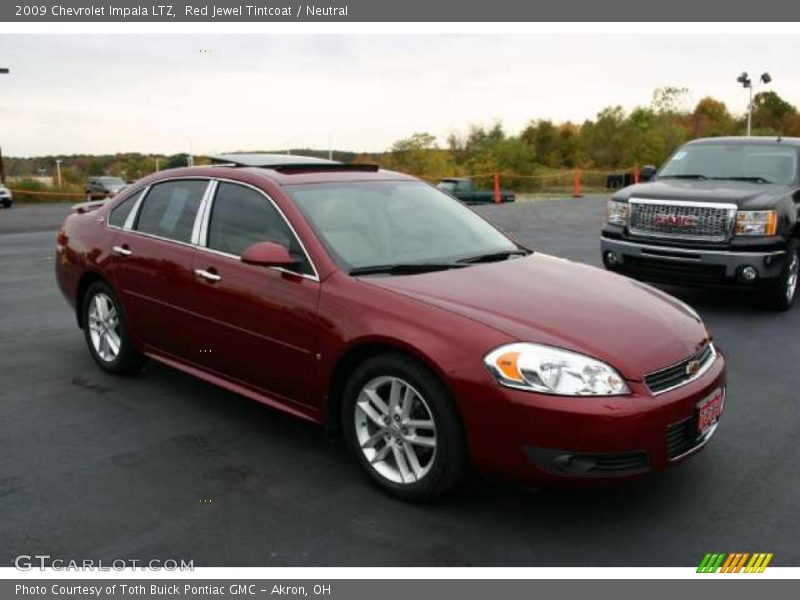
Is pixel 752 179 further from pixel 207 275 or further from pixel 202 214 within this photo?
pixel 207 275

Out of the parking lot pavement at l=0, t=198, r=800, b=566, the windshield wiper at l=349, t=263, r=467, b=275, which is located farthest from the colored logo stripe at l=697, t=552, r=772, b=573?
the windshield wiper at l=349, t=263, r=467, b=275

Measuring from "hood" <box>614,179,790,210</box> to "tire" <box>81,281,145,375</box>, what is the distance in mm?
5554

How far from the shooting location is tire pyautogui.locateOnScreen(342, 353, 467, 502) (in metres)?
3.49

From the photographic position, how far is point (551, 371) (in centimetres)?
336

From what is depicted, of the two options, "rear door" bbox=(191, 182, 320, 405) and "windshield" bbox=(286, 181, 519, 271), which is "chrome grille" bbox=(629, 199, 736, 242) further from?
"rear door" bbox=(191, 182, 320, 405)

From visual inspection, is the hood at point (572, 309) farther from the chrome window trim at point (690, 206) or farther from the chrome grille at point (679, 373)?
the chrome window trim at point (690, 206)

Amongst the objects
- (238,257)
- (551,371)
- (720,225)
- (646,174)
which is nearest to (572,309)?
(551,371)

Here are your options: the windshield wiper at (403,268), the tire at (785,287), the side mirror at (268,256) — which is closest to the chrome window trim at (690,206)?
the tire at (785,287)

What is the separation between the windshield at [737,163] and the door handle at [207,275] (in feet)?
21.2

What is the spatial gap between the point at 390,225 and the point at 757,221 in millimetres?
4780
